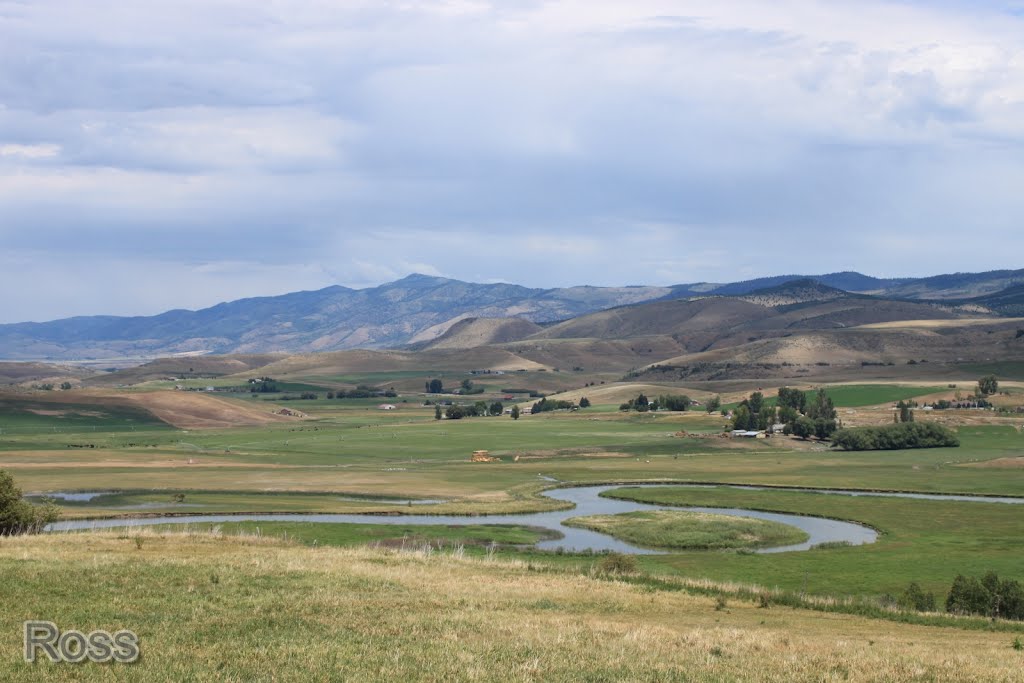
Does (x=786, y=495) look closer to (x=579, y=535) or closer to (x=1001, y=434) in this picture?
(x=579, y=535)

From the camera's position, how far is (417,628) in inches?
1129

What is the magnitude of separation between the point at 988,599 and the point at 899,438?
120082mm

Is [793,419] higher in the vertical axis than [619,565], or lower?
higher

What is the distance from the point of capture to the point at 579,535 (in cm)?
7706

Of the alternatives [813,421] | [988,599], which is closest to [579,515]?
[988,599]

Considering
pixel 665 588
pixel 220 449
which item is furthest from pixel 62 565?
pixel 220 449

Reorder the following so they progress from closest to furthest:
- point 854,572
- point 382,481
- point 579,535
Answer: point 854,572
point 579,535
point 382,481

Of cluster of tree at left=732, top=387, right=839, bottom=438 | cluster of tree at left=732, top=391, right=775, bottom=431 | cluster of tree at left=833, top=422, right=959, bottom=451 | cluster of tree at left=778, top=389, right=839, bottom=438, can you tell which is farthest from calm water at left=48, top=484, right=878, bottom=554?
cluster of tree at left=732, top=391, right=775, bottom=431

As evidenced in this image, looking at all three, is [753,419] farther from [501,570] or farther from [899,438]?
[501,570]

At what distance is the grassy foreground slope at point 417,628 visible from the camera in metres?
24.1

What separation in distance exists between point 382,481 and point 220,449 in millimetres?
49071

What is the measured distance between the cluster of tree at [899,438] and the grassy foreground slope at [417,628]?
127 meters

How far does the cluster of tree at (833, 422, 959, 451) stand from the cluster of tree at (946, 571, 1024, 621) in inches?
4568

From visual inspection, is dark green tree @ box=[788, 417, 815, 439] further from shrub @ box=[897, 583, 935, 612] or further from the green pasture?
shrub @ box=[897, 583, 935, 612]
